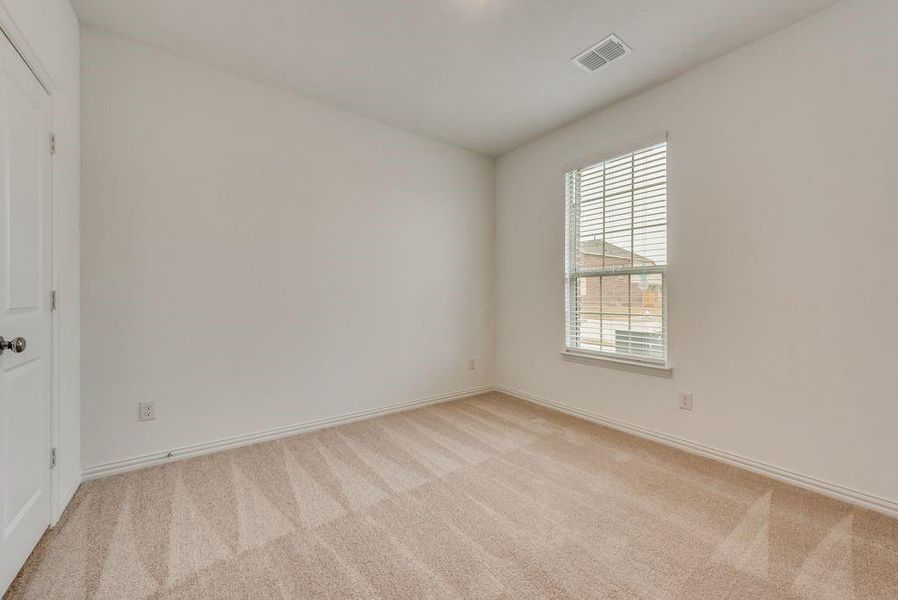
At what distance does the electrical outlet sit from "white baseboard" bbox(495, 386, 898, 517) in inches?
126

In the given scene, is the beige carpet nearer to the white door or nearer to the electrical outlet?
the white door

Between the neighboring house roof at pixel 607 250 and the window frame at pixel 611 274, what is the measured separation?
0.07 metres

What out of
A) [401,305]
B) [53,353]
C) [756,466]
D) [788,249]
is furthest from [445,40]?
[756,466]

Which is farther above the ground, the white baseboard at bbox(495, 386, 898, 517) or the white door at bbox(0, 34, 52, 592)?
the white door at bbox(0, 34, 52, 592)

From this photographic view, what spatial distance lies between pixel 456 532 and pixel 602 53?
9.72 feet

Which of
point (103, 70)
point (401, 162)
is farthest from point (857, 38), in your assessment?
point (103, 70)

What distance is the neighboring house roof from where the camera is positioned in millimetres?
2936

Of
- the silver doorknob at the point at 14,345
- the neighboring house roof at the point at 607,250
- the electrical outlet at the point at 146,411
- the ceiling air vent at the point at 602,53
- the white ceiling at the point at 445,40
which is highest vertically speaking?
Result: the white ceiling at the point at 445,40

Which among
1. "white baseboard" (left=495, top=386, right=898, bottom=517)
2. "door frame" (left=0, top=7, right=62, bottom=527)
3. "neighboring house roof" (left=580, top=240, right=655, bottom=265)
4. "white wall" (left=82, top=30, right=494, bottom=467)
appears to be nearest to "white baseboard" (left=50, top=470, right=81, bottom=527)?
"door frame" (left=0, top=7, right=62, bottom=527)

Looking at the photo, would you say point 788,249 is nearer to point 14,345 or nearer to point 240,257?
point 240,257

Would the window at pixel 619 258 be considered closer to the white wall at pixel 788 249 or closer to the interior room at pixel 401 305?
the interior room at pixel 401 305

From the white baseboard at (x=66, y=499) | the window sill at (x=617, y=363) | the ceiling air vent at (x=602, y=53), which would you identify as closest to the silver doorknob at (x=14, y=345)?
the white baseboard at (x=66, y=499)

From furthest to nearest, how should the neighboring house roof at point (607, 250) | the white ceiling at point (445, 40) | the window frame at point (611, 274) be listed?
the neighboring house roof at point (607, 250) → the window frame at point (611, 274) → the white ceiling at point (445, 40)

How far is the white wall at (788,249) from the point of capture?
1.93 m
